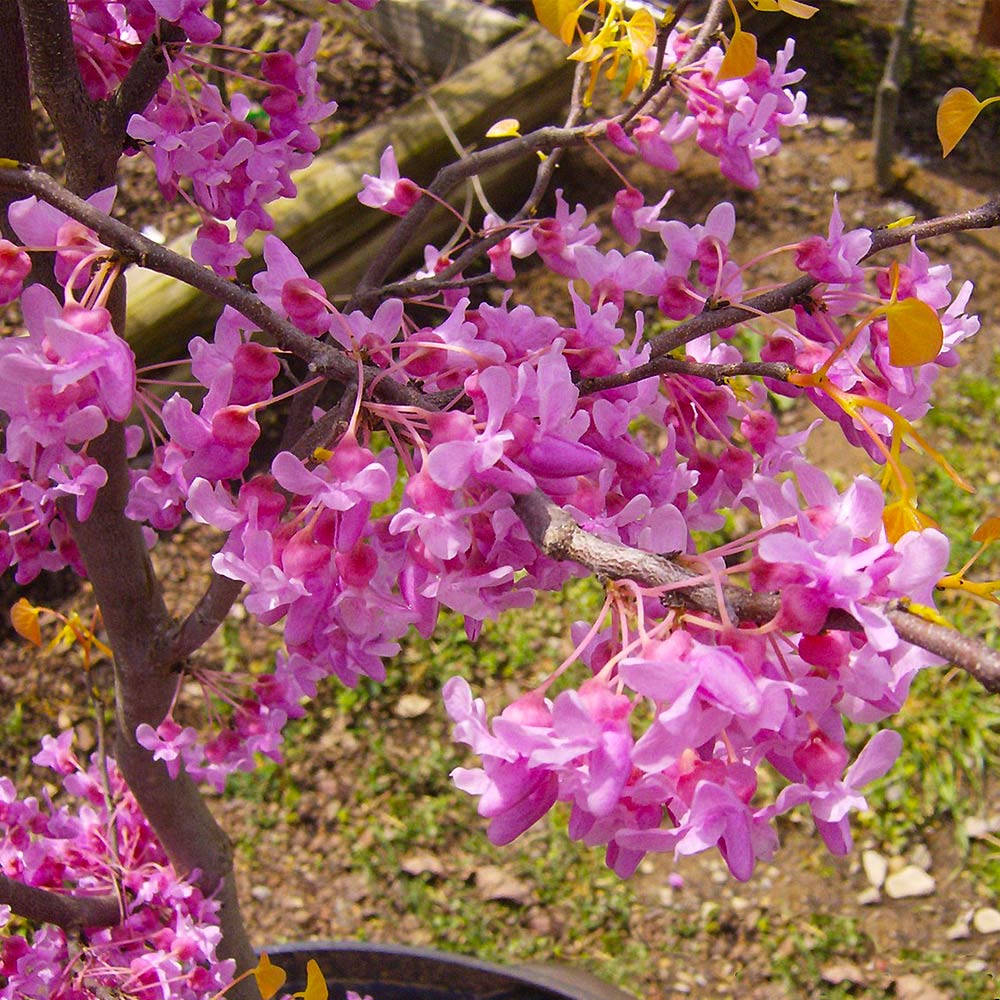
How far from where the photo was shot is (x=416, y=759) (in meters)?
2.25

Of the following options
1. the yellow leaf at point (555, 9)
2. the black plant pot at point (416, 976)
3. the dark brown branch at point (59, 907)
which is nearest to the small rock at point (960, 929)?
the black plant pot at point (416, 976)

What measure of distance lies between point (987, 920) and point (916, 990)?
0.65ft

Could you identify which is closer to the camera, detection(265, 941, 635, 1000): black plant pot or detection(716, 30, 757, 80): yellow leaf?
detection(716, 30, 757, 80): yellow leaf

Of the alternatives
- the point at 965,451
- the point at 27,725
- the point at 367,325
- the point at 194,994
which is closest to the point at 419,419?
the point at 367,325

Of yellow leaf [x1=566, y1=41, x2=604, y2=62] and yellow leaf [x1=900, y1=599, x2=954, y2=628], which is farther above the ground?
yellow leaf [x1=566, y1=41, x2=604, y2=62]

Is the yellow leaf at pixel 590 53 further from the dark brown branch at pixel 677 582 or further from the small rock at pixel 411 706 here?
the small rock at pixel 411 706

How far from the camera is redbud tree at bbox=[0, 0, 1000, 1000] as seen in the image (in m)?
0.59

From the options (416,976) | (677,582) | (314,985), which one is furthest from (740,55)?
(416,976)

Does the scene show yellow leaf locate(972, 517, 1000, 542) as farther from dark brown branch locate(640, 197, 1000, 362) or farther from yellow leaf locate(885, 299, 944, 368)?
dark brown branch locate(640, 197, 1000, 362)

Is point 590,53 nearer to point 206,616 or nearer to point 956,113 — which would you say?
point 956,113

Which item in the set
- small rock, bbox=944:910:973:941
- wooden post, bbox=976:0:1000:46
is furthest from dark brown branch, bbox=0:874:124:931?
small rock, bbox=944:910:973:941

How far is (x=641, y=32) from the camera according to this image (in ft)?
3.03

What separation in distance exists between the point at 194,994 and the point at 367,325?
34.7 inches

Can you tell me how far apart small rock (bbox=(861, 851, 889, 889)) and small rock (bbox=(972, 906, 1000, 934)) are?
0.17 meters
